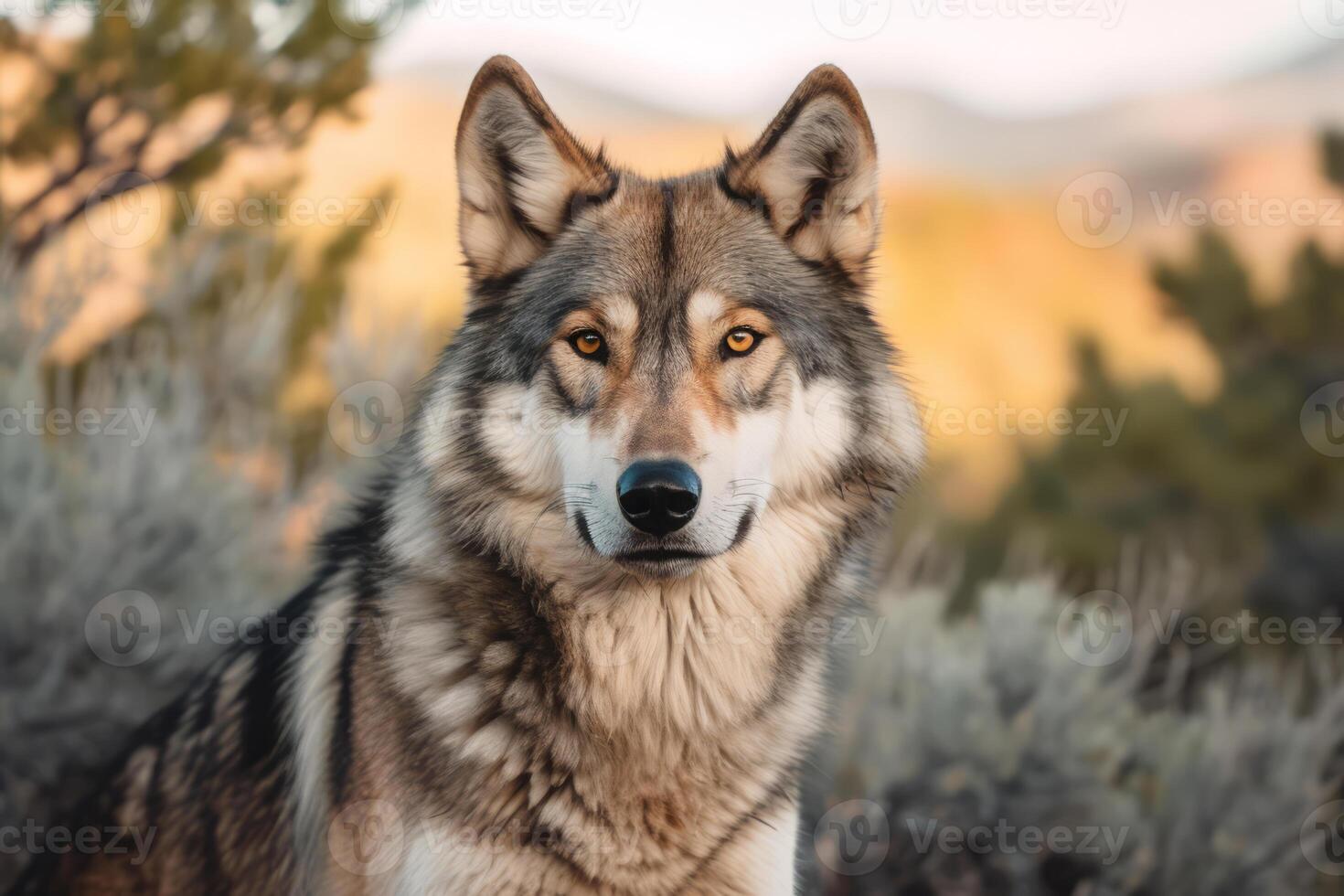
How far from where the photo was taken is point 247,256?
25.2ft

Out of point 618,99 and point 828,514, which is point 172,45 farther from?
point 618,99

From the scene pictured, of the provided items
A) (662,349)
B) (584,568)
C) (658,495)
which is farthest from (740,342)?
(584,568)

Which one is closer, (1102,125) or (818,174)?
(818,174)

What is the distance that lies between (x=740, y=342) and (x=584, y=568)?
0.71 meters

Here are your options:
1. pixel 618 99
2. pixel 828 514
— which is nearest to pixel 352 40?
pixel 828 514

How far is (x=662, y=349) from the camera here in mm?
2805

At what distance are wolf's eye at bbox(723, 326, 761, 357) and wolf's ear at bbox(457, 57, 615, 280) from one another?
2.01 feet

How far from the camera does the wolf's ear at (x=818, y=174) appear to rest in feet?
9.61

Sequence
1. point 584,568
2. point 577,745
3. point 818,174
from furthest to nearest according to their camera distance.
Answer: point 818,174
point 584,568
point 577,745

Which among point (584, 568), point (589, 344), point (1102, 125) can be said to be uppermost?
point (1102, 125)

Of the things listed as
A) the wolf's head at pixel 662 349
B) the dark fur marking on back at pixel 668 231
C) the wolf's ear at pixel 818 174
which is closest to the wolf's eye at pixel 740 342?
the wolf's head at pixel 662 349

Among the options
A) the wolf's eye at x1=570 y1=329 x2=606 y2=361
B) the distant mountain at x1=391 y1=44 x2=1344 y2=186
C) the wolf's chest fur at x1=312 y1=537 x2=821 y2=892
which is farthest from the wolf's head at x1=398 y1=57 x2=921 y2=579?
the distant mountain at x1=391 y1=44 x2=1344 y2=186

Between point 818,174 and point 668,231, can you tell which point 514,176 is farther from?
point 818,174

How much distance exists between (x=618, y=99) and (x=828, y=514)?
72.4 metres
